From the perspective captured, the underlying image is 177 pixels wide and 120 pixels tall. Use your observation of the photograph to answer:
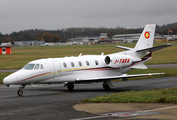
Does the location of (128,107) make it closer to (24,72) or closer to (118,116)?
(118,116)

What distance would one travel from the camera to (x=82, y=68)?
23266mm

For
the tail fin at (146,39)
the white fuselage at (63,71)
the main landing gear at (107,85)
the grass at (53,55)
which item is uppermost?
the tail fin at (146,39)

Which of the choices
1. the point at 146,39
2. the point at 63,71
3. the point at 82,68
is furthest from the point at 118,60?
the point at 63,71

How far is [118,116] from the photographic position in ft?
39.7

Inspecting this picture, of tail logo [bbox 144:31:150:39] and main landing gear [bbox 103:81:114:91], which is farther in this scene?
tail logo [bbox 144:31:150:39]

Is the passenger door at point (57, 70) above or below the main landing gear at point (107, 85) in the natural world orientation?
above

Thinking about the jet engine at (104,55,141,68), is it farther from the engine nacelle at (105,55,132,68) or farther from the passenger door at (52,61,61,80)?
the passenger door at (52,61,61,80)

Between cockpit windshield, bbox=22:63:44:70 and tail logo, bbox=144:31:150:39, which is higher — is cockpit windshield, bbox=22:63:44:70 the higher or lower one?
the lower one

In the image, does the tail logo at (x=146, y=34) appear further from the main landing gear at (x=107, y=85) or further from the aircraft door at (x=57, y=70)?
the aircraft door at (x=57, y=70)

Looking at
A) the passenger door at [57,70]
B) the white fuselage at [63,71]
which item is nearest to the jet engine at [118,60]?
the white fuselage at [63,71]

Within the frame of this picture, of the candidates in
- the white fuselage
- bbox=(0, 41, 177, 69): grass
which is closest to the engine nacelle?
the white fuselage

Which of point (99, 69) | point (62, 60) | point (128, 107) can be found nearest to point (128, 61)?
point (99, 69)

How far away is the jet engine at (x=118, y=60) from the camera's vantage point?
2464 centimetres

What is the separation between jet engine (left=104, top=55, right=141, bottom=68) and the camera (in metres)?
24.6
